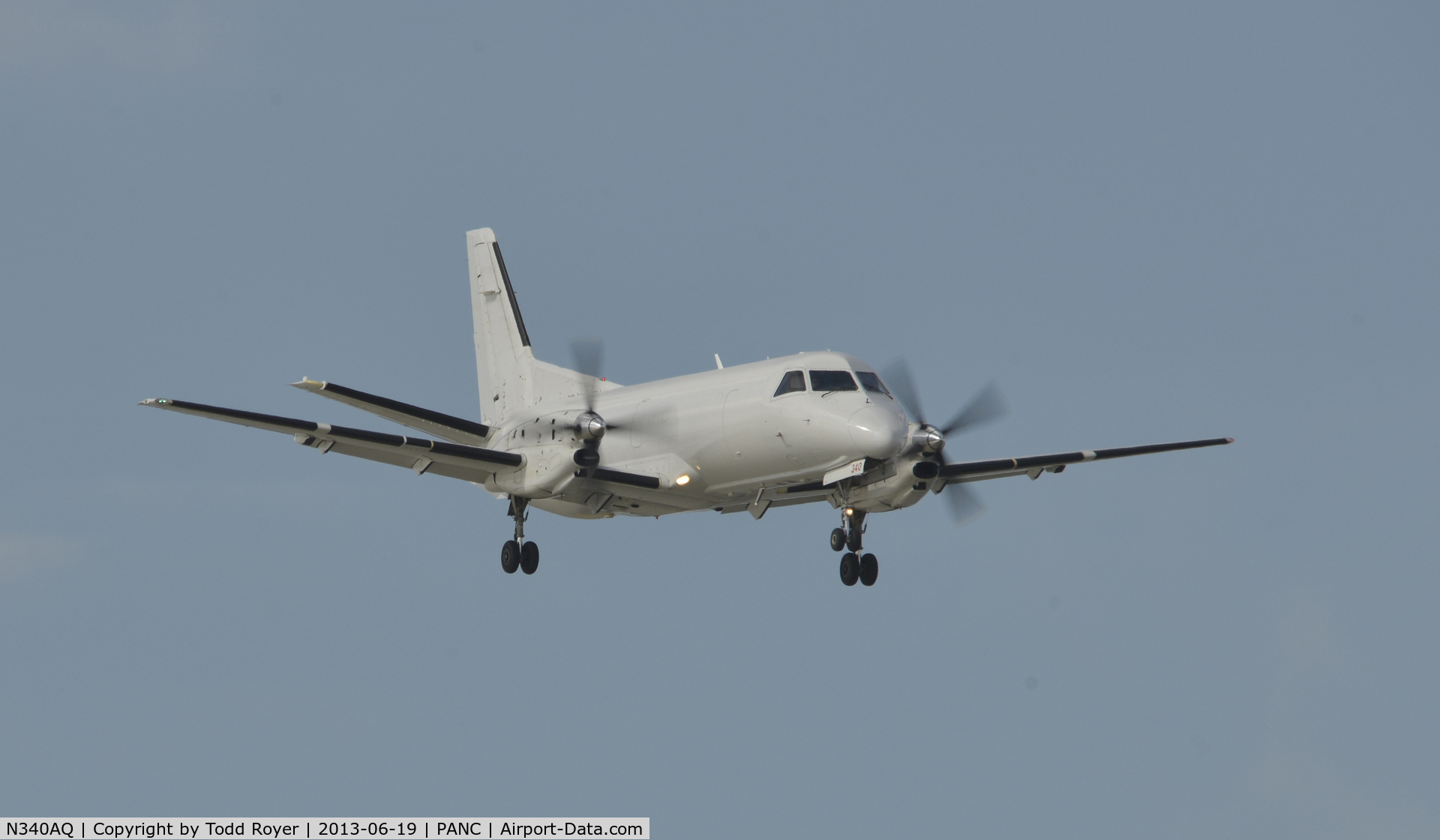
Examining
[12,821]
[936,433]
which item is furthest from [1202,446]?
[12,821]

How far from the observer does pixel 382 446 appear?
85.6 ft

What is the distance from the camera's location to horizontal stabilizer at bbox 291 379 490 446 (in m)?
26.0

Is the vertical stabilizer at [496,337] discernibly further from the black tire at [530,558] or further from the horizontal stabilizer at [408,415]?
the black tire at [530,558]

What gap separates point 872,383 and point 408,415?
8.08m

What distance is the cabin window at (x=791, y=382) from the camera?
2562cm

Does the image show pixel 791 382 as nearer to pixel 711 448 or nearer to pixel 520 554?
pixel 711 448

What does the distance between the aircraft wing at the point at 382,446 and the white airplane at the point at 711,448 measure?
0.09ft

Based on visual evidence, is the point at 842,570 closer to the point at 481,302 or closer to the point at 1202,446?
the point at 1202,446

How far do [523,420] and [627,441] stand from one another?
99.4 inches

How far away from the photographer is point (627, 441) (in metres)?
27.8

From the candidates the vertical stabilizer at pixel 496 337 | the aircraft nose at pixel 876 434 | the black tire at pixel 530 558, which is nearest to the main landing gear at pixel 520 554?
the black tire at pixel 530 558

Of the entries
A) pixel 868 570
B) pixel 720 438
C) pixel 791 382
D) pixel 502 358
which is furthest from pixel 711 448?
pixel 502 358

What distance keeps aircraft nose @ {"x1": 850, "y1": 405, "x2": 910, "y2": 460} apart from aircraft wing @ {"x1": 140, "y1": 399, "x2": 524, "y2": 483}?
6290 millimetres

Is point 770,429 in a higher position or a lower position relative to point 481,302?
lower
